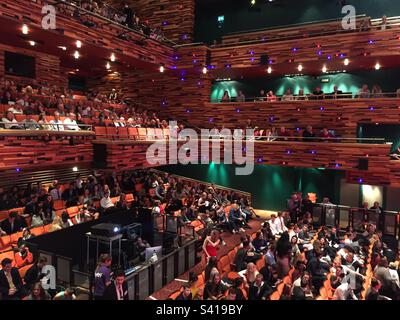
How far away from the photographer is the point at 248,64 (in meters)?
12.7

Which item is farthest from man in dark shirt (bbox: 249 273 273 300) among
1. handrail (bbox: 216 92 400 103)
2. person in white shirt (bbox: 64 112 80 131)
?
handrail (bbox: 216 92 400 103)

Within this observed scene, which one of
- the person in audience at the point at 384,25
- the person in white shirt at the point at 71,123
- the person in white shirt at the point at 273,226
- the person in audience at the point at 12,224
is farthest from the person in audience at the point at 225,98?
the person in audience at the point at 12,224

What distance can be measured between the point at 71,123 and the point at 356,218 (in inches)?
321

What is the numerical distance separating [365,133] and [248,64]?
16.9ft

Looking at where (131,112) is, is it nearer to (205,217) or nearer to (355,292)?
(205,217)

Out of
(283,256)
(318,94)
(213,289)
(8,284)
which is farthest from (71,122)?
(318,94)

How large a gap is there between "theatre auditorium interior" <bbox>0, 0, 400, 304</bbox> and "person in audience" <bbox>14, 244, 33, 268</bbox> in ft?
0.10

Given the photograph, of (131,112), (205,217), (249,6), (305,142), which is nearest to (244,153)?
(305,142)

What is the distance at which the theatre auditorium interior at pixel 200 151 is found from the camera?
18.2ft

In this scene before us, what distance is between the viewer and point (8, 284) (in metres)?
4.62

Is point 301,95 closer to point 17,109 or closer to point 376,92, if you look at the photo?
point 376,92

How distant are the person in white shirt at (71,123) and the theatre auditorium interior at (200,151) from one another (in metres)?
0.06

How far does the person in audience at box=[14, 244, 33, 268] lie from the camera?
5305mm

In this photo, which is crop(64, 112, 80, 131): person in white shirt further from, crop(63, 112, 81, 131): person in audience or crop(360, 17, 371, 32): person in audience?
crop(360, 17, 371, 32): person in audience
